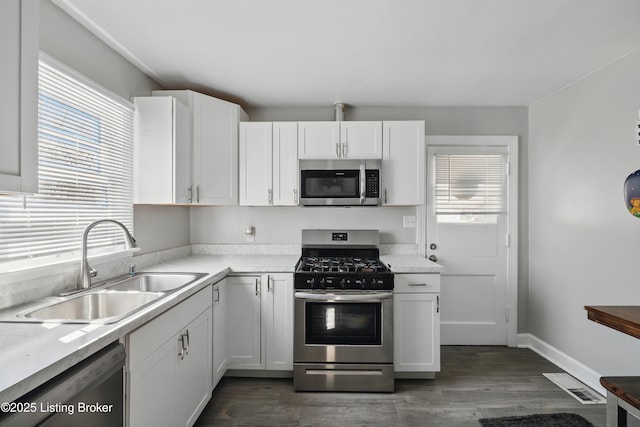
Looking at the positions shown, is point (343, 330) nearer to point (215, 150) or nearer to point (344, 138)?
point (344, 138)

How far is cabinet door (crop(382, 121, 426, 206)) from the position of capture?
118 inches

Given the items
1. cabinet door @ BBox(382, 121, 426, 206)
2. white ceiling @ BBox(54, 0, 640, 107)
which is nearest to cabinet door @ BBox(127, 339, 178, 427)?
white ceiling @ BBox(54, 0, 640, 107)

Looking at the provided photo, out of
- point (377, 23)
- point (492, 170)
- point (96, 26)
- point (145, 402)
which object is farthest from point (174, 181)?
point (492, 170)

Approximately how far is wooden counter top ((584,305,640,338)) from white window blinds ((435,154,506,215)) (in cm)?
171

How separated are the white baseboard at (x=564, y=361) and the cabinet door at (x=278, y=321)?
2.34m

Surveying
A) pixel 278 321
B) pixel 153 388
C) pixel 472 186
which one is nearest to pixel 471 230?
pixel 472 186

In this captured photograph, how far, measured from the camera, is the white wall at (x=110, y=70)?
1.75 m

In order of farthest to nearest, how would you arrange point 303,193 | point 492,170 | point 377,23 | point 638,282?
point 492,170
point 303,193
point 638,282
point 377,23

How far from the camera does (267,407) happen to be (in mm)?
2338

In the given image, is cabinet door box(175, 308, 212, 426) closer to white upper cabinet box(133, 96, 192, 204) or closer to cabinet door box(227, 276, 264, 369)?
cabinet door box(227, 276, 264, 369)

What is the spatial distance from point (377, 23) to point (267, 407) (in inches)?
103

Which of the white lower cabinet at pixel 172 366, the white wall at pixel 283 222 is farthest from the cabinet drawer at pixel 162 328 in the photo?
the white wall at pixel 283 222

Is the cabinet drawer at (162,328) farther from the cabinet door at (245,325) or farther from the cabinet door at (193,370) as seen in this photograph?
the cabinet door at (245,325)

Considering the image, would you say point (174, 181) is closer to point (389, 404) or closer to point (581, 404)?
point (389, 404)
